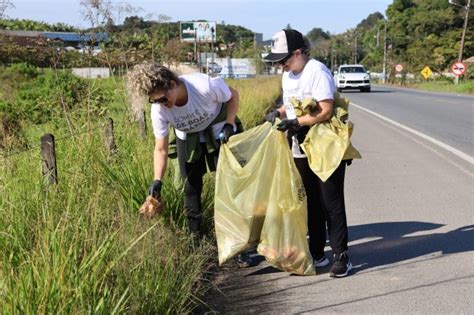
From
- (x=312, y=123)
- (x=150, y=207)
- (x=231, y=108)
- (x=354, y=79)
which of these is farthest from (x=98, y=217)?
(x=354, y=79)

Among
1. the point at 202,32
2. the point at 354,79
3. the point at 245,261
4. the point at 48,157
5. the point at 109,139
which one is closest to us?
the point at 48,157

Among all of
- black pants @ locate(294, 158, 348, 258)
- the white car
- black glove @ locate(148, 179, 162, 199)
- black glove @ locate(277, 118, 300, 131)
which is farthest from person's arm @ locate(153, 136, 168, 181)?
the white car

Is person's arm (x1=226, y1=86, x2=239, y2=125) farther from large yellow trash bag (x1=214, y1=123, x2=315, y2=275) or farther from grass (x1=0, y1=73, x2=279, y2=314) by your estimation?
grass (x1=0, y1=73, x2=279, y2=314)

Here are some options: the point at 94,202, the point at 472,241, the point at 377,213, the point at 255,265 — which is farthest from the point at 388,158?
the point at 94,202

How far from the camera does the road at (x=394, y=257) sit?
3.72 m

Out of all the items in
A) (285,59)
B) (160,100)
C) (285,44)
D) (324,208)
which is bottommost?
(324,208)

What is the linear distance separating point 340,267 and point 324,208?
17.3 inches

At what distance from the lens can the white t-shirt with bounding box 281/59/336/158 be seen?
3.95 meters

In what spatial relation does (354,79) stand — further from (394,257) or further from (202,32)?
(394,257)

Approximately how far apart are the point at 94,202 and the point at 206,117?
3.60 feet

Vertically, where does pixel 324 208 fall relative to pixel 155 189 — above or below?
below

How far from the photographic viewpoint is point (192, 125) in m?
4.21

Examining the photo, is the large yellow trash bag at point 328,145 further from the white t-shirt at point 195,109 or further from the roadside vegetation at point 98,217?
the roadside vegetation at point 98,217

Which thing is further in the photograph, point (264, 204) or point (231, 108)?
point (231, 108)
